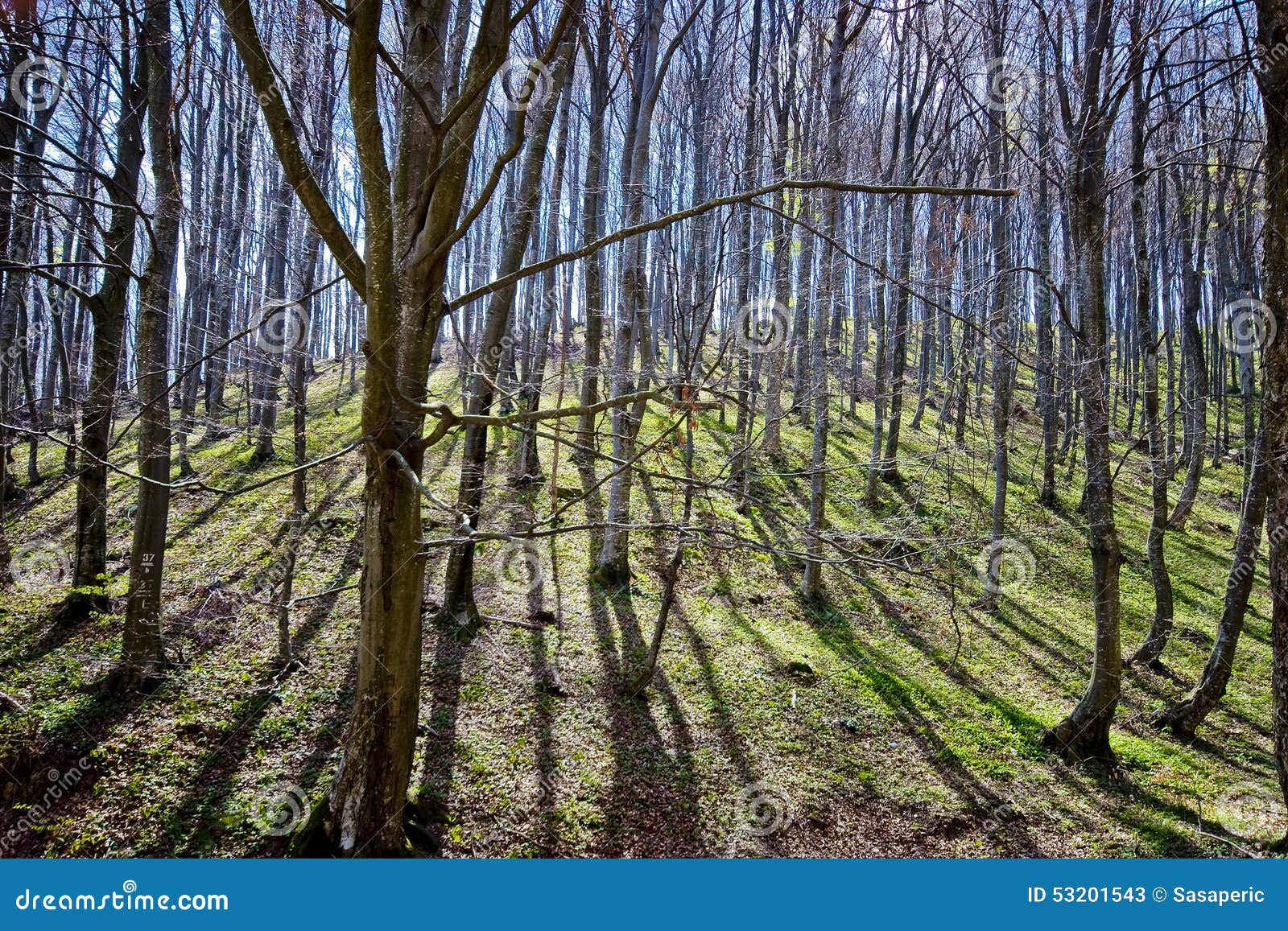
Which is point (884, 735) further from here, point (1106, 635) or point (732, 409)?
point (732, 409)

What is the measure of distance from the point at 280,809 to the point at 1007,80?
10499mm

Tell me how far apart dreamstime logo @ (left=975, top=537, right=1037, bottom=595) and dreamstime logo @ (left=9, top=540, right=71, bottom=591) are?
11.4m

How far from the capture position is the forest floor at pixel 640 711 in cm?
475

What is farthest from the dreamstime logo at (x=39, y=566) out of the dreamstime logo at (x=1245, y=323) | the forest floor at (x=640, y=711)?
the dreamstime logo at (x=1245, y=323)

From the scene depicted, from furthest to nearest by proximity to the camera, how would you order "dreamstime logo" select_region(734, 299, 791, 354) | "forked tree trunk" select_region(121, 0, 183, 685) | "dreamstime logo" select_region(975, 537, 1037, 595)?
"dreamstime logo" select_region(975, 537, 1037, 595) < "dreamstime logo" select_region(734, 299, 791, 354) < "forked tree trunk" select_region(121, 0, 183, 685)

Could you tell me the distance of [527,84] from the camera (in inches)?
145

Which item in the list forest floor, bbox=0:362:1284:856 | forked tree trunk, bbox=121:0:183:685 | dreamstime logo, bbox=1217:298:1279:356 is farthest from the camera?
dreamstime logo, bbox=1217:298:1279:356

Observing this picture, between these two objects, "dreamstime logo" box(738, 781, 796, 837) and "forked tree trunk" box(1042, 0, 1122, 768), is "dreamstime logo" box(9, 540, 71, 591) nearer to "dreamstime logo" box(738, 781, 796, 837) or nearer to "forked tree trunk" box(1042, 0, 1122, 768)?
"dreamstime logo" box(738, 781, 796, 837)

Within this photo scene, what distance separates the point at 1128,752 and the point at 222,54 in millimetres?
16298

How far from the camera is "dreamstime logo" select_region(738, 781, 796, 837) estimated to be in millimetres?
5312

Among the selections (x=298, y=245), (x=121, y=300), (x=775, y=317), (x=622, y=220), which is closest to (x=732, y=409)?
(x=775, y=317)
